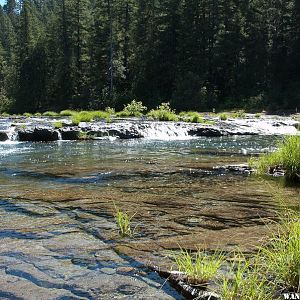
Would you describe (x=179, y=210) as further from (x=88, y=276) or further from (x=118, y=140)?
(x=118, y=140)

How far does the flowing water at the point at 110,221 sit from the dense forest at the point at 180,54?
36.5 meters

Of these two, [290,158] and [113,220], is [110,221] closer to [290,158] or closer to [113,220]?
[113,220]

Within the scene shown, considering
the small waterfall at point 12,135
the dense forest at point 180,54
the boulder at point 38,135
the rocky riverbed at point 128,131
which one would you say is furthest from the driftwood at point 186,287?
the dense forest at point 180,54

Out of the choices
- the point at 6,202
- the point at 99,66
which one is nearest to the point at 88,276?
the point at 6,202

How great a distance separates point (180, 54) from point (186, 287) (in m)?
52.1

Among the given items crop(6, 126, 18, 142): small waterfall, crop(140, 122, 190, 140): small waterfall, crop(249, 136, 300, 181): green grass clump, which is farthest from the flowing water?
crop(140, 122, 190, 140): small waterfall

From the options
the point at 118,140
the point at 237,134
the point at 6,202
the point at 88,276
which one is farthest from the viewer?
the point at 237,134

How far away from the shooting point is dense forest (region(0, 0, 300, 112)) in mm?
50938

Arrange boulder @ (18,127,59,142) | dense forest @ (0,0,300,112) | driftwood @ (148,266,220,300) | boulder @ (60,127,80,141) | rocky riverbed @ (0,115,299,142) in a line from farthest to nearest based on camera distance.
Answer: dense forest @ (0,0,300,112) → boulder @ (60,127,80,141) → rocky riverbed @ (0,115,299,142) → boulder @ (18,127,59,142) → driftwood @ (148,266,220,300)

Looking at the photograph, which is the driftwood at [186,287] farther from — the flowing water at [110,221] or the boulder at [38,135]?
the boulder at [38,135]

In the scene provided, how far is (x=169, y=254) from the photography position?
16.7 feet

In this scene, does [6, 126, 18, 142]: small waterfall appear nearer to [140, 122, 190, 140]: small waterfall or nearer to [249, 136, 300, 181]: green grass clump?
[140, 122, 190, 140]: small waterfall

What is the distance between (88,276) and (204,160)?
976 centimetres

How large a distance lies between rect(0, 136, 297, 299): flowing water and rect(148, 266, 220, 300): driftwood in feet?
0.25
